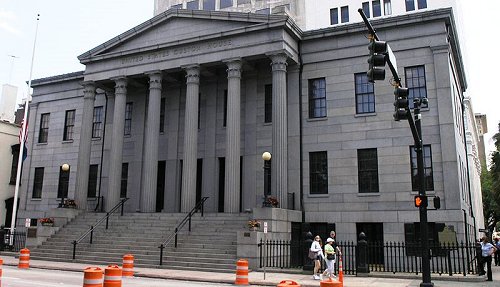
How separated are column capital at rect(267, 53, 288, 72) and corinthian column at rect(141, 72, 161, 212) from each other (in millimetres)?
7988

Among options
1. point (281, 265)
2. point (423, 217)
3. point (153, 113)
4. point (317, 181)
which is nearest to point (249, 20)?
point (153, 113)

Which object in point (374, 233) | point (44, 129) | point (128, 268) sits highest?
point (44, 129)

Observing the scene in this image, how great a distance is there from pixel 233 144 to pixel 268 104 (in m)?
4.26

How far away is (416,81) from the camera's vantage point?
82.9ft

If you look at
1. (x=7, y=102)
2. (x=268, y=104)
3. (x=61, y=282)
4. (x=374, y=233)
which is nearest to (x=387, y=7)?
(x=268, y=104)

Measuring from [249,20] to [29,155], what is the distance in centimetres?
2250

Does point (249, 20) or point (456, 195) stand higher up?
point (249, 20)

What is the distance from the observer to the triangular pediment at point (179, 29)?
1074 inches

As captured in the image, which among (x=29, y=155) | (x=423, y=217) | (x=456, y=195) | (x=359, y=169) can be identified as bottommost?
(x=423, y=217)

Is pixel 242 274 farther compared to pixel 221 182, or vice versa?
pixel 221 182

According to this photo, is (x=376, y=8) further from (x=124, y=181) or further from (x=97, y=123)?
(x=124, y=181)

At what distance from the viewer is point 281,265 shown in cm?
2242

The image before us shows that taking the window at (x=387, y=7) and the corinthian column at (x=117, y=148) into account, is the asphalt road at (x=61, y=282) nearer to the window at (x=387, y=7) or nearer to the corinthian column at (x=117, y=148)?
the corinthian column at (x=117, y=148)

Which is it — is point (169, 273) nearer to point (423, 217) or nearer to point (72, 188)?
point (423, 217)
